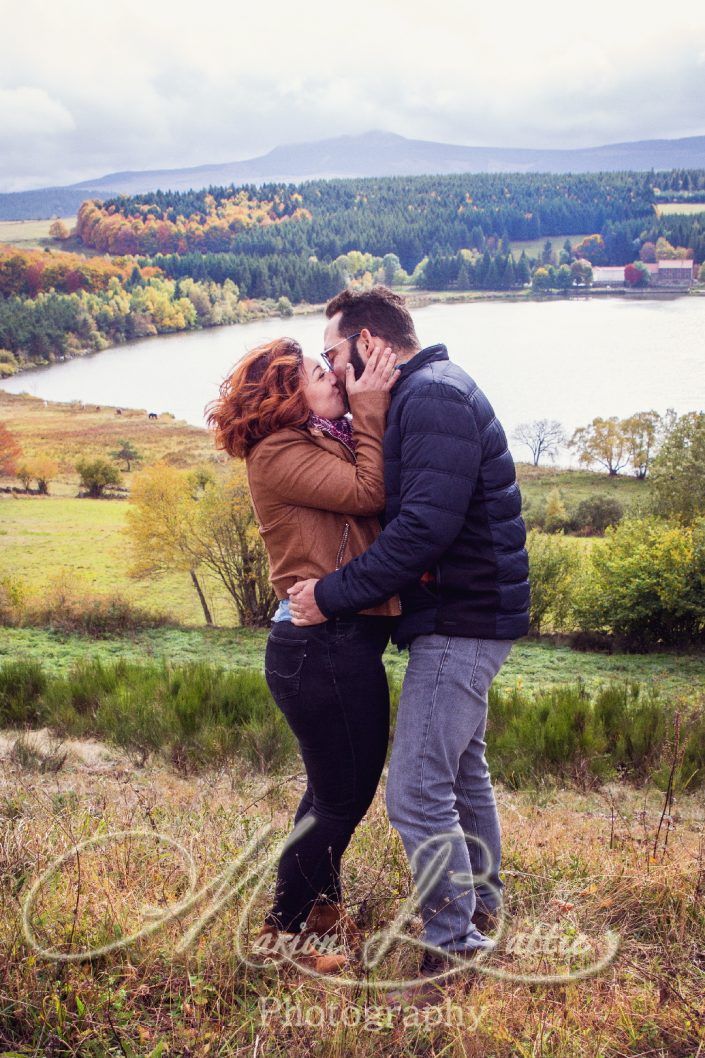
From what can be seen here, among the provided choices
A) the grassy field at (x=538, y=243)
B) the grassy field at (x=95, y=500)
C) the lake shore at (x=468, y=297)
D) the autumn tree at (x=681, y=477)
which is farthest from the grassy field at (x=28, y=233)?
the autumn tree at (x=681, y=477)

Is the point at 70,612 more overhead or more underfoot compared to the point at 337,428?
more underfoot

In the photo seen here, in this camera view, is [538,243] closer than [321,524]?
No

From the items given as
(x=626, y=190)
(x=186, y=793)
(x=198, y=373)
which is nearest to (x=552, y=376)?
(x=626, y=190)

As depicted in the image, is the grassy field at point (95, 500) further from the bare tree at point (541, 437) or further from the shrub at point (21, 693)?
the shrub at point (21, 693)

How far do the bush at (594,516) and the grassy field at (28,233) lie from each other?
43.5m

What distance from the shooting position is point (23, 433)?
122 ft

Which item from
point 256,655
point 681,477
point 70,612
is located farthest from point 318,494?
point 681,477

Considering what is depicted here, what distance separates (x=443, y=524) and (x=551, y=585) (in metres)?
18.3

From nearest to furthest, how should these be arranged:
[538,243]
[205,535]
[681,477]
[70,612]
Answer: [70,612]
[205,535]
[681,477]
[538,243]

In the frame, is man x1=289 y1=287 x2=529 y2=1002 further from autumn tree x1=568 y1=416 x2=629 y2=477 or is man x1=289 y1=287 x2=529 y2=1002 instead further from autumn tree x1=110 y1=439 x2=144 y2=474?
autumn tree x1=568 y1=416 x2=629 y2=477

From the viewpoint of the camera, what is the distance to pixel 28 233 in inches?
2448

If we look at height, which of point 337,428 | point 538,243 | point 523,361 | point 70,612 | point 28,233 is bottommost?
point 70,612

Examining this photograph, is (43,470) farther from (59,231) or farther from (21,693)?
(59,231)

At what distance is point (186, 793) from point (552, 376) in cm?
6111
